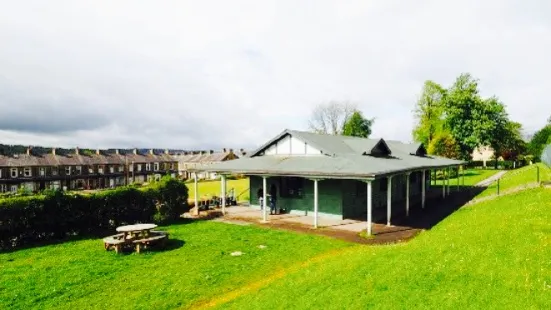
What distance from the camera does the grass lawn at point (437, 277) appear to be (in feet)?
23.4

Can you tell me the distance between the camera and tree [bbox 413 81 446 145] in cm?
5966

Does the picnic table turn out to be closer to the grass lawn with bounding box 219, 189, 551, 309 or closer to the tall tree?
the grass lawn with bounding box 219, 189, 551, 309

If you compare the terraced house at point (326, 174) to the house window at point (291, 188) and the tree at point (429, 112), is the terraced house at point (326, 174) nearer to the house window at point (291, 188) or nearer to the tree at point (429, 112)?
the house window at point (291, 188)

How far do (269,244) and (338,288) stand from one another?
268 inches

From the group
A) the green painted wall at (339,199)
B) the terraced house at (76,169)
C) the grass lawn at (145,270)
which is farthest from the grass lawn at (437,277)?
the terraced house at (76,169)

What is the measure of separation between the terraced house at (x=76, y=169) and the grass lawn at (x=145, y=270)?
144 ft

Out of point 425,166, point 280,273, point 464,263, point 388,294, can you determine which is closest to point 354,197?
point 425,166

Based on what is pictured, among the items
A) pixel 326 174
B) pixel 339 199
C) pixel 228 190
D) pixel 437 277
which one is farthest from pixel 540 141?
pixel 437 277

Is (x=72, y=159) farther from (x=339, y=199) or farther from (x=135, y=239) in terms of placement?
(x=339, y=199)

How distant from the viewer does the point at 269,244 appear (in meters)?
15.1

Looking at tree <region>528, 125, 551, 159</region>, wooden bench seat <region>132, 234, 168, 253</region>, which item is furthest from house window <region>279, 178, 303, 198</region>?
tree <region>528, 125, 551, 159</region>

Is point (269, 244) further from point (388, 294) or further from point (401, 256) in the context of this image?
point (388, 294)

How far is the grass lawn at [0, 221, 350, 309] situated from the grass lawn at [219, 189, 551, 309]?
181 cm

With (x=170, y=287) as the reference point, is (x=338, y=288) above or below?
above
